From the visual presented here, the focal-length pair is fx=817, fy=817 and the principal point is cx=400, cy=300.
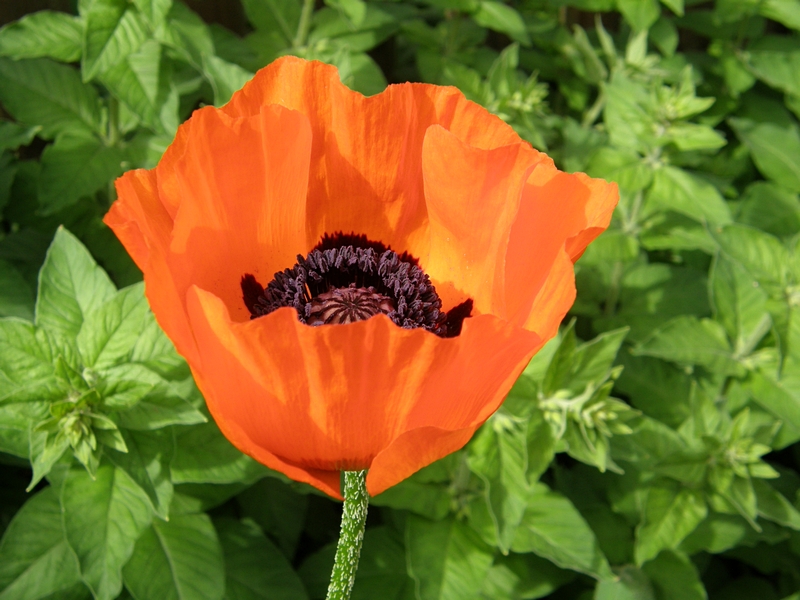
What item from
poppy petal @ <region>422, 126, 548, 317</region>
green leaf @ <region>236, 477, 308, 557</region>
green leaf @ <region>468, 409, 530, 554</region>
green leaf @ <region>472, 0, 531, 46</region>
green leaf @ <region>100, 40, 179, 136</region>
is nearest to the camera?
poppy petal @ <region>422, 126, 548, 317</region>

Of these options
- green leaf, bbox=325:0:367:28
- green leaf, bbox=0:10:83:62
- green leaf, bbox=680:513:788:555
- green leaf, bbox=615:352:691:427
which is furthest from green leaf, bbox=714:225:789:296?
green leaf, bbox=0:10:83:62

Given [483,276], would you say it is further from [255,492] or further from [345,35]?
[345,35]

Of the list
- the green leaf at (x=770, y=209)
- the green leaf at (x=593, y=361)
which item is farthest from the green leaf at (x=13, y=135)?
the green leaf at (x=770, y=209)

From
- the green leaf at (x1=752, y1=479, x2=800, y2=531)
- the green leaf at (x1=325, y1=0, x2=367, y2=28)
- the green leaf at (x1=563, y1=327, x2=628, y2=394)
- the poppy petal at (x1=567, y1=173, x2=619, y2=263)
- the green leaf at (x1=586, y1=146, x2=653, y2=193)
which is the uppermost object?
the poppy petal at (x1=567, y1=173, x2=619, y2=263)

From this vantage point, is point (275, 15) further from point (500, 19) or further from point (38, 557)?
point (38, 557)

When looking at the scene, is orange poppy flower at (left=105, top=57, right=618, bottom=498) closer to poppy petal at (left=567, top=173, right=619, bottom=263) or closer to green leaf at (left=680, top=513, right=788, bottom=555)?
poppy petal at (left=567, top=173, right=619, bottom=263)

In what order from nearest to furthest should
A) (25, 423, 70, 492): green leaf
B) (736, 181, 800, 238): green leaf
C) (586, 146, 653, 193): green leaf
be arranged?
1. (25, 423, 70, 492): green leaf
2. (586, 146, 653, 193): green leaf
3. (736, 181, 800, 238): green leaf
